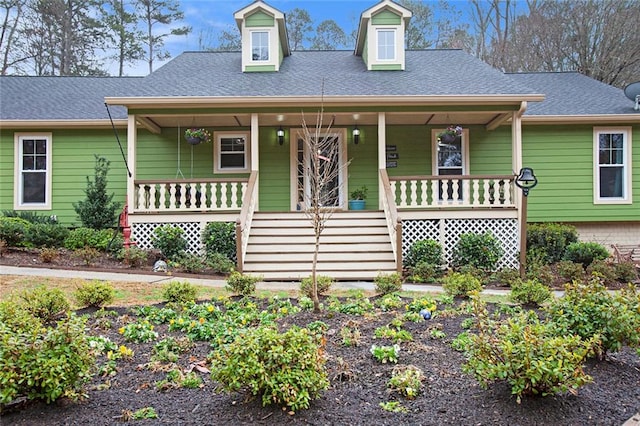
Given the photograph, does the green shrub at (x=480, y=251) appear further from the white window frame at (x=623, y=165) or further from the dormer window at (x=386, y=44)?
the dormer window at (x=386, y=44)

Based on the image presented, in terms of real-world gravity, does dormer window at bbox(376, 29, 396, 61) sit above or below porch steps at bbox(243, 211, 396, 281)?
above

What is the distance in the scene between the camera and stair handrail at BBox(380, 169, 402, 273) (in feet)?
26.0

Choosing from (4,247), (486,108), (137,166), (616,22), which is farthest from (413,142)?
(616,22)

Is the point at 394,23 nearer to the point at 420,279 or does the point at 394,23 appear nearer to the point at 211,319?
the point at 420,279

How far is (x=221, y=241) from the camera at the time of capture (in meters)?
8.89

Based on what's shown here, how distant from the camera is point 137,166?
1152 cm

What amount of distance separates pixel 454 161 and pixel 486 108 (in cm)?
222

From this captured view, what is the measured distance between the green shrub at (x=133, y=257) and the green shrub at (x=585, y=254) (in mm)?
8507

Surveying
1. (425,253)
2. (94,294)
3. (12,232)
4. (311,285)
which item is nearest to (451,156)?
(425,253)

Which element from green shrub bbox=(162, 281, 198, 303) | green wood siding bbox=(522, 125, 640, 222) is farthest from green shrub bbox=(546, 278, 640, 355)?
green wood siding bbox=(522, 125, 640, 222)

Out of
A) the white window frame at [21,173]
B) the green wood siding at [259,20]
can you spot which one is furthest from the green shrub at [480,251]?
the white window frame at [21,173]

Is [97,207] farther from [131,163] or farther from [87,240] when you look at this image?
[131,163]

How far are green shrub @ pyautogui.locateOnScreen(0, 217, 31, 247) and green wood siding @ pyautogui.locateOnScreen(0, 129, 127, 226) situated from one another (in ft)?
7.55

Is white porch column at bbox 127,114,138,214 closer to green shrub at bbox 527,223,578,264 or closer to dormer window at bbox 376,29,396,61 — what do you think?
dormer window at bbox 376,29,396,61
